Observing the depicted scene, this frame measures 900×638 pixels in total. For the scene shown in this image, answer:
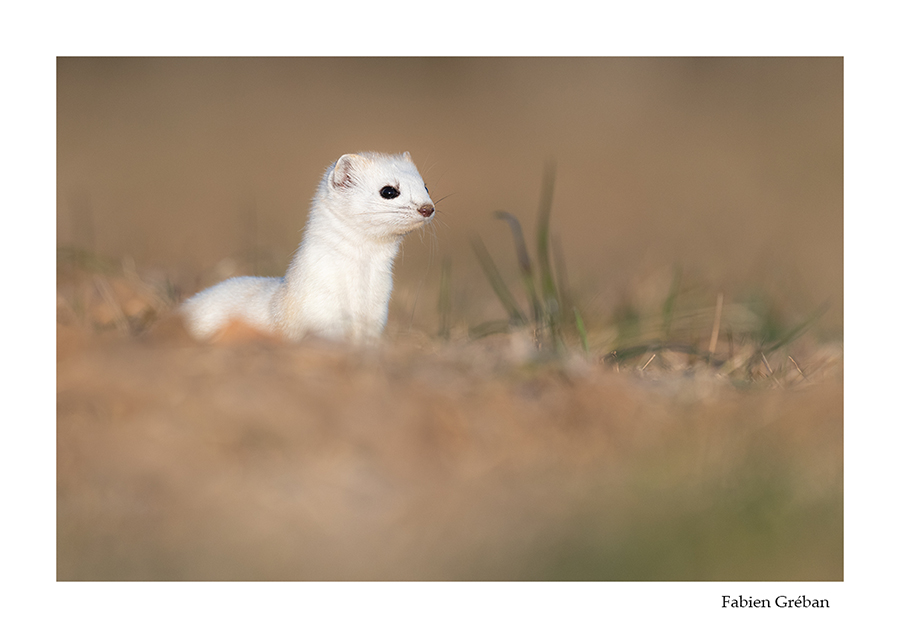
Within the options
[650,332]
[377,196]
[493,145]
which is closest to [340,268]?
[377,196]

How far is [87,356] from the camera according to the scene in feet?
9.05

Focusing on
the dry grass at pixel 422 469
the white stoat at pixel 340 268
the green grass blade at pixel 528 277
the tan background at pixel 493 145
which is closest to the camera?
the dry grass at pixel 422 469

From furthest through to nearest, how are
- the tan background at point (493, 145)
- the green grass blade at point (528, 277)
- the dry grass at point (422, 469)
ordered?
the tan background at point (493, 145), the green grass blade at point (528, 277), the dry grass at point (422, 469)

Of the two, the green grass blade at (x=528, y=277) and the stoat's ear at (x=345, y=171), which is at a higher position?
the stoat's ear at (x=345, y=171)

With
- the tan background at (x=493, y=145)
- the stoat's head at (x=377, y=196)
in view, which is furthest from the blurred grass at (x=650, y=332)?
the tan background at (x=493, y=145)

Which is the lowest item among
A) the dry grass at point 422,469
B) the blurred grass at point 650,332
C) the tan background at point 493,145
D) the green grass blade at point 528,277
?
the dry grass at point 422,469

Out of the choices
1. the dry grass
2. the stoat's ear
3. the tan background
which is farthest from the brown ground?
the tan background

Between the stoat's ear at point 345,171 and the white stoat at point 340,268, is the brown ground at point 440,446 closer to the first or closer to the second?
the white stoat at point 340,268

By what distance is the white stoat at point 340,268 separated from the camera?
335cm

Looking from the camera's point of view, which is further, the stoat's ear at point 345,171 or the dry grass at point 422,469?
the stoat's ear at point 345,171

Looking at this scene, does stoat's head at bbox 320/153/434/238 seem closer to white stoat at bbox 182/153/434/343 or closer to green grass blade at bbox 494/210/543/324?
white stoat at bbox 182/153/434/343

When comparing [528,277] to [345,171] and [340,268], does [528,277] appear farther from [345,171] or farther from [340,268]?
[345,171]

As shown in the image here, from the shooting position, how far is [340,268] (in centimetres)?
343

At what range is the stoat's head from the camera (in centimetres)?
343
